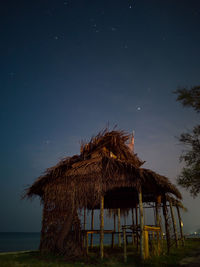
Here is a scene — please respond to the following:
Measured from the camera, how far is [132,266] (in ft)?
22.2

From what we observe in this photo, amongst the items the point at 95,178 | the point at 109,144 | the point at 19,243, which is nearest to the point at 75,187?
the point at 95,178

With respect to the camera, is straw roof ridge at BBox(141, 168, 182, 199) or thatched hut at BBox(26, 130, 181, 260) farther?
thatched hut at BBox(26, 130, 181, 260)

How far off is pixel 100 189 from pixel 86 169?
42.8 inches

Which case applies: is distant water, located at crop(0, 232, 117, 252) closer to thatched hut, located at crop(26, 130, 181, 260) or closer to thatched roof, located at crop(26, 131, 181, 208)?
thatched hut, located at crop(26, 130, 181, 260)

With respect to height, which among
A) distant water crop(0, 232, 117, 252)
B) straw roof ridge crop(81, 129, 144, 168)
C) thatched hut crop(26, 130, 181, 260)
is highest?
straw roof ridge crop(81, 129, 144, 168)

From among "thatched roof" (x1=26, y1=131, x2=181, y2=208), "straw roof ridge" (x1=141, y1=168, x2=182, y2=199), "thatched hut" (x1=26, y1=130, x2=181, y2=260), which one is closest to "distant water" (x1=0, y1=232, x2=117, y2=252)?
"thatched hut" (x1=26, y1=130, x2=181, y2=260)

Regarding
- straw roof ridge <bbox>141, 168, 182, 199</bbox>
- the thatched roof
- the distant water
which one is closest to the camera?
straw roof ridge <bbox>141, 168, 182, 199</bbox>

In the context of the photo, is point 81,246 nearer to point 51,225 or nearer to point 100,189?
point 51,225

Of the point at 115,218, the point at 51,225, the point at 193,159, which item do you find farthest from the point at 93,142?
the point at 115,218

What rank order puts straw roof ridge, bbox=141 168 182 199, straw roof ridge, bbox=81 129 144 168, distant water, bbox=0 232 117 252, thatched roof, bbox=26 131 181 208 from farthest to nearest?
distant water, bbox=0 232 117 252 < straw roof ridge, bbox=81 129 144 168 < thatched roof, bbox=26 131 181 208 < straw roof ridge, bbox=141 168 182 199

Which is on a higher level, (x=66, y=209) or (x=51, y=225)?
(x=66, y=209)

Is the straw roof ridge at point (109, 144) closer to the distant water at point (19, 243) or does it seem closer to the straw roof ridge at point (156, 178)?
the straw roof ridge at point (156, 178)

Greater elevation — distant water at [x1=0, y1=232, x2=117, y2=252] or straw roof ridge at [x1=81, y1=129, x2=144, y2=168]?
straw roof ridge at [x1=81, y1=129, x2=144, y2=168]

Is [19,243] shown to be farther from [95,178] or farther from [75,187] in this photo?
[95,178]
